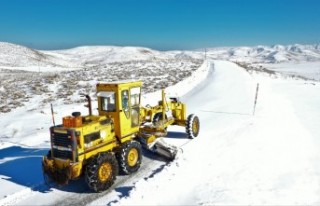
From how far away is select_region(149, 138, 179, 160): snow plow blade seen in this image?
12125 mm

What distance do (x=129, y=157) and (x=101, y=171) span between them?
1.41 m

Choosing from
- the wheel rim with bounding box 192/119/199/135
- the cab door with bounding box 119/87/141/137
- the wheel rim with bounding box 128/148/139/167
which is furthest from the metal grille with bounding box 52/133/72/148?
the wheel rim with bounding box 192/119/199/135

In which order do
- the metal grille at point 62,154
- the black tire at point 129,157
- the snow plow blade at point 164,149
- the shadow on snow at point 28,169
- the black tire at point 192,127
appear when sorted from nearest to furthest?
the metal grille at point 62,154 → the shadow on snow at point 28,169 → the black tire at point 129,157 → the snow plow blade at point 164,149 → the black tire at point 192,127

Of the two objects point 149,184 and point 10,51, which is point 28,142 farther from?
point 10,51

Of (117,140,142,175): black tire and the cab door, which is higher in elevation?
the cab door

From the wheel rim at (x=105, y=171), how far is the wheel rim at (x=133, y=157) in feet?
3.47

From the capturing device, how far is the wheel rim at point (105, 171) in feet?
32.4

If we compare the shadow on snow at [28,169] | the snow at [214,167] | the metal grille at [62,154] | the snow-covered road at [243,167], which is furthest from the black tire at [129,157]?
the metal grille at [62,154]

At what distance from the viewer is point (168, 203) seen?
925cm

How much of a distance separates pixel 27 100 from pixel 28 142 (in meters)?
13.1

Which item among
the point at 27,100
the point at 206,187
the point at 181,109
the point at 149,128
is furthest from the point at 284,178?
the point at 27,100

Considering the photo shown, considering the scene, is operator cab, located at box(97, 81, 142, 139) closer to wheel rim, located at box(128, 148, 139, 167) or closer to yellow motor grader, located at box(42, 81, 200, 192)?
yellow motor grader, located at box(42, 81, 200, 192)

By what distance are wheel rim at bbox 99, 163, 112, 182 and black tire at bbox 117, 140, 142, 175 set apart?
66cm

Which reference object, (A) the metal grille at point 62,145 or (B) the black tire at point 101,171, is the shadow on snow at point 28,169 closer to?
(B) the black tire at point 101,171
